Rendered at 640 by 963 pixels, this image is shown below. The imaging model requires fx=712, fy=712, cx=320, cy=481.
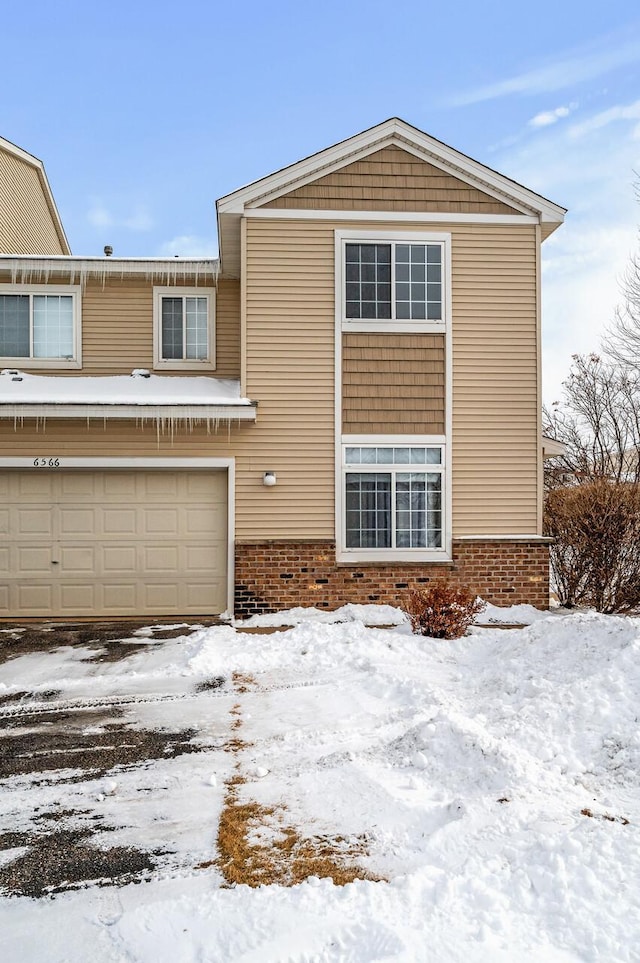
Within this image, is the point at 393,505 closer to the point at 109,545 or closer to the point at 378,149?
the point at 109,545

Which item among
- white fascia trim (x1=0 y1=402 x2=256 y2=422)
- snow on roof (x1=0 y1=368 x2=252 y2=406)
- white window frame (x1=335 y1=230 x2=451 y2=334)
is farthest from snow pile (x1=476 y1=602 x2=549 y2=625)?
snow on roof (x1=0 y1=368 x2=252 y2=406)

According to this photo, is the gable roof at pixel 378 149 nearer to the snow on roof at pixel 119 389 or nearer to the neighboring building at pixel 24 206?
the snow on roof at pixel 119 389

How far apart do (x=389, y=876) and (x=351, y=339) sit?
819 centimetres

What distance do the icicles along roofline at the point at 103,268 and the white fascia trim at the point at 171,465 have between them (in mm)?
3226

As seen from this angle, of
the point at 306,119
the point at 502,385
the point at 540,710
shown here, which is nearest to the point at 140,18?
the point at 306,119

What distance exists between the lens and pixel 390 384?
1042 centimetres

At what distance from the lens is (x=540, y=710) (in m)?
4.78

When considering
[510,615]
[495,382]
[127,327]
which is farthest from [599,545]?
[127,327]

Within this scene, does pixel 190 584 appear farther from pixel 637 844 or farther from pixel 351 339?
pixel 637 844

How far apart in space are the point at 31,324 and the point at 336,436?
5.31 meters

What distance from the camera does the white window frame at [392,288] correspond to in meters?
10.4

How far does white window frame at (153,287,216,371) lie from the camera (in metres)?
11.5

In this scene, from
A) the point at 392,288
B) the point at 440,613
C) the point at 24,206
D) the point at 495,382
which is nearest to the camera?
the point at 440,613

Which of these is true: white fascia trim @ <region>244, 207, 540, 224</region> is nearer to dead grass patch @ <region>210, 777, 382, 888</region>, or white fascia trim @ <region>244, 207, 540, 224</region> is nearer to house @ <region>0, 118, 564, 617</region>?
house @ <region>0, 118, 564, 617</region>
